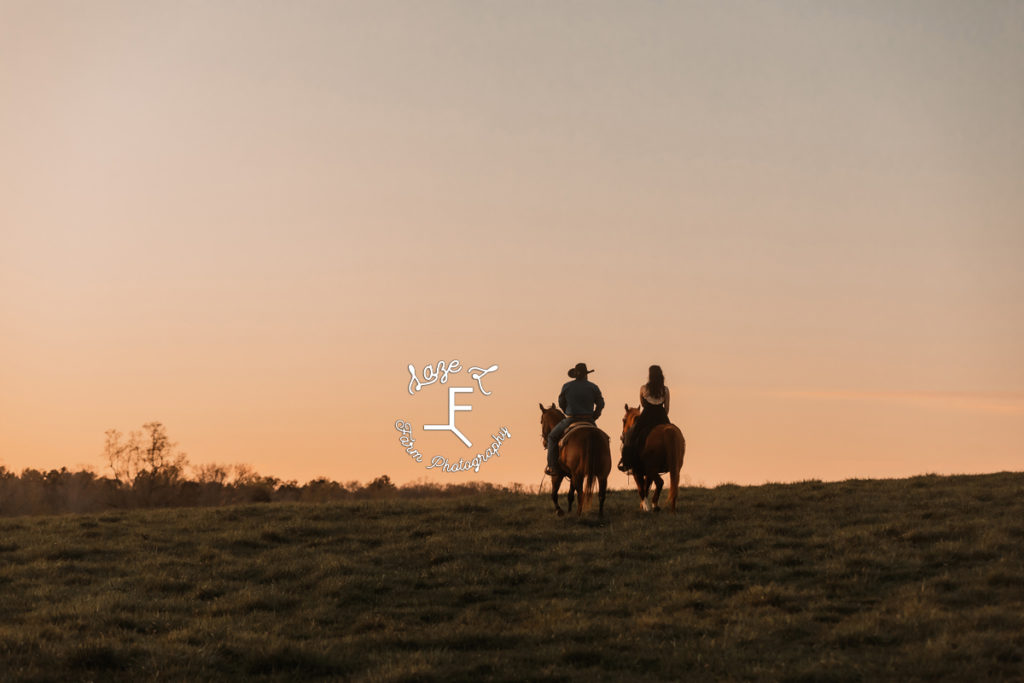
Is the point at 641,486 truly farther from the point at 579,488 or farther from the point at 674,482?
the point at 579,488

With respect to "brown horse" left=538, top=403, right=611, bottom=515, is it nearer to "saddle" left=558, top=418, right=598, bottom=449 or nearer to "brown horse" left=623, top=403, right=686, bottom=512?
"saddle" left=558, top=418, right=598, bottom=449

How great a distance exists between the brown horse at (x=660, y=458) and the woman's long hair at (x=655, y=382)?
82 centimetres

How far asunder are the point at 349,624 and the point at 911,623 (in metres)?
8.44

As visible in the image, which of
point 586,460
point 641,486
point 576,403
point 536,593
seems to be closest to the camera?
point 536,593

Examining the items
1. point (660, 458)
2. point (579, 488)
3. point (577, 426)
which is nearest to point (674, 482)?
point (660, 458)

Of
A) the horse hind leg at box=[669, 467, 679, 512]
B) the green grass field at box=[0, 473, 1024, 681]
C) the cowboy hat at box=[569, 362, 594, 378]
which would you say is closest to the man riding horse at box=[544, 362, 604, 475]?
the cowboy hat at box=[569, 362, 594, 378]

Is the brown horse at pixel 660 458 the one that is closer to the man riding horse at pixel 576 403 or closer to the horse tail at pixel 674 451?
the horse tail at pixel 674 451

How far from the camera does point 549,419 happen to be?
86.2ft

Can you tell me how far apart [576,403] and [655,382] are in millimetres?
1988

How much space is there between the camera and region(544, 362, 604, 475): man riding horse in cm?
2433

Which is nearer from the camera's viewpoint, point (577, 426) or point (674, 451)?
point (674, 451)

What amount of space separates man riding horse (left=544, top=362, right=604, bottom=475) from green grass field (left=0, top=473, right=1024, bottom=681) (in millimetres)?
1784

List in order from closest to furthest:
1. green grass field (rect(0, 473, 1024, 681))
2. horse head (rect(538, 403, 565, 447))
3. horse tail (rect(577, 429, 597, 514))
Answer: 1. green grass field (rect(0, 473, 1024, 681))
2. horse tail (rect(577, 429, 597, 514))
3. horse head (rect(538, 403, 565, 447))

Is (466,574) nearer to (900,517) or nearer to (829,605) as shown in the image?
(829,605)
